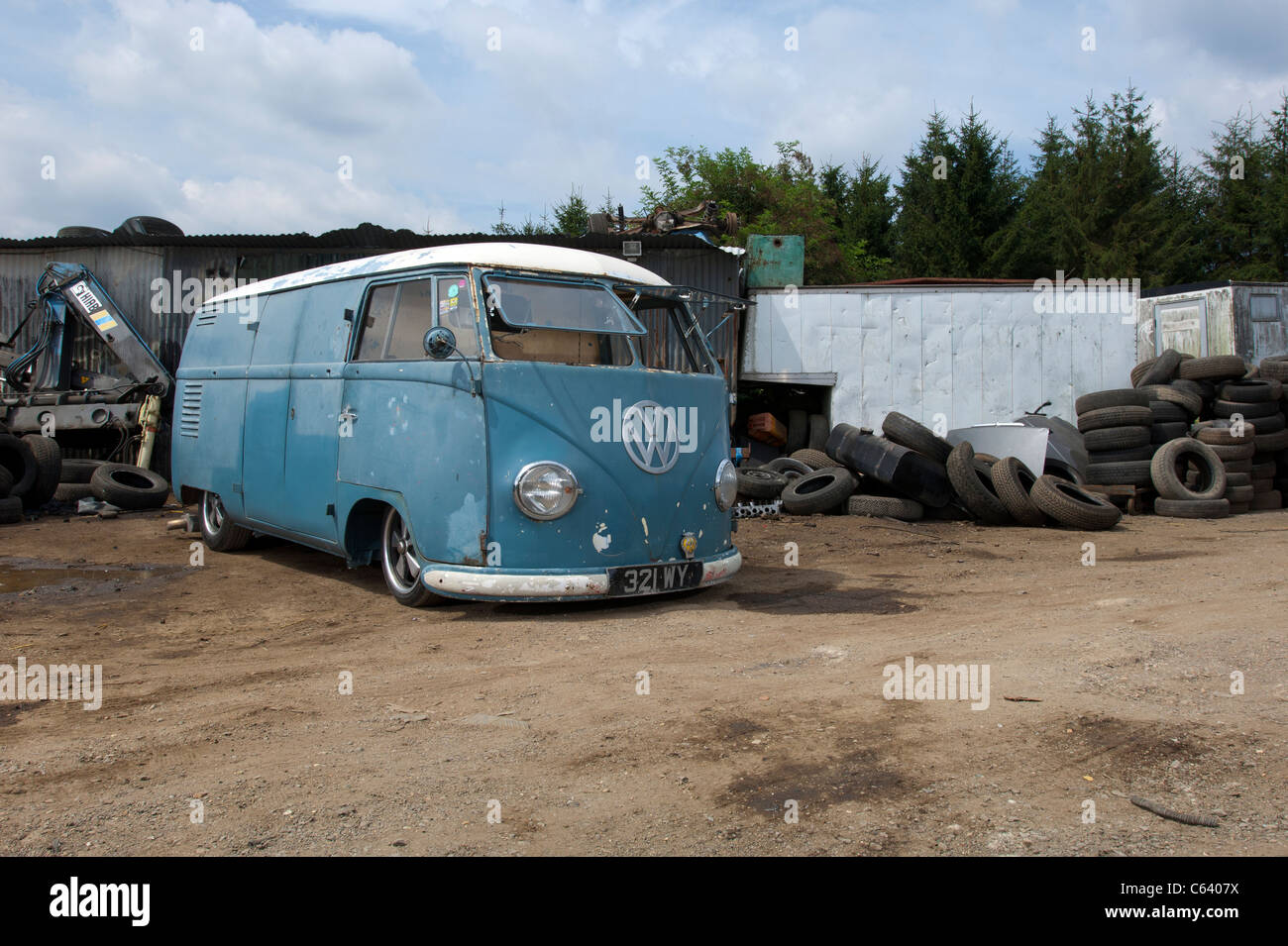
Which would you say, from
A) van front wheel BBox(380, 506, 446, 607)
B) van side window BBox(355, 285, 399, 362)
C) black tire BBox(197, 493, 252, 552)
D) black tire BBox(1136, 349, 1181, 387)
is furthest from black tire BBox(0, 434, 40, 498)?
black tire BBox(1136, 349, 1181, 387)

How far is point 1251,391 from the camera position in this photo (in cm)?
1285

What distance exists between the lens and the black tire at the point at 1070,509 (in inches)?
413

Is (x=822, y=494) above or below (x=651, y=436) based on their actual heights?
below

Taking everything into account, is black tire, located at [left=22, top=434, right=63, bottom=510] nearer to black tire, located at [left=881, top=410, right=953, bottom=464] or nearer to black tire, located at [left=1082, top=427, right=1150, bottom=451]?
black tire, located at [left=881, top=410, right=953, bottom=464]

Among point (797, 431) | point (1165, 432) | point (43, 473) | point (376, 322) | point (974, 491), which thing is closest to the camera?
point (376, 322)

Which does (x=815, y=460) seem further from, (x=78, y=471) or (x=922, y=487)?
(x=78, y=471)

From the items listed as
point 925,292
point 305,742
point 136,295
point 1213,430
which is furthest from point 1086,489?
point 136,295

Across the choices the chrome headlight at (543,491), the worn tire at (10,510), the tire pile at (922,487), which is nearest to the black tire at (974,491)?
the tire pile at (922,487)

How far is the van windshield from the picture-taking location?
6.05 meters

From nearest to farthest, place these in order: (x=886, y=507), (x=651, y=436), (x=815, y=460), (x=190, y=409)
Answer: (x=651, y=436) < (x=190, y=409) < (x=886, y=507) < (x=815, y=460)

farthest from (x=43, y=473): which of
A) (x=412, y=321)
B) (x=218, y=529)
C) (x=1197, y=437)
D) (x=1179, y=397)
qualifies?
(x=1197, y=437)

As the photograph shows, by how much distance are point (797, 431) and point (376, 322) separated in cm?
1050

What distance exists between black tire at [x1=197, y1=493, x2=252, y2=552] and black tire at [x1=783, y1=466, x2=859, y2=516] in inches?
233

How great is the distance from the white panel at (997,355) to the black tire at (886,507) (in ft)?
16.9
